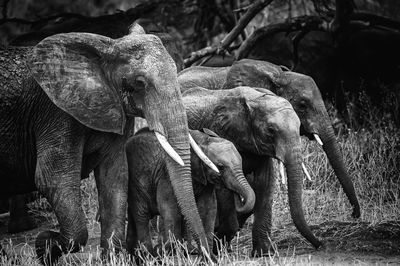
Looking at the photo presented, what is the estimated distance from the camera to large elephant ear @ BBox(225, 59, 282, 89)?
389 inches

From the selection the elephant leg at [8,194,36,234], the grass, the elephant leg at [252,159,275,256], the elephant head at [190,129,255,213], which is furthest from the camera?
the elephant leg at [8,194,36,234]

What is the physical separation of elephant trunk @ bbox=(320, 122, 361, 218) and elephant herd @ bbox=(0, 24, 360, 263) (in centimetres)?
104

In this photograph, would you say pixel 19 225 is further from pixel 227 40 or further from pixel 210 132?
pixel 227 40

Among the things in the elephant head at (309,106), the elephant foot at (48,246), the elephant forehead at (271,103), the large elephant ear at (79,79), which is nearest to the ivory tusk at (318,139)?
the elephant head at (309,106)

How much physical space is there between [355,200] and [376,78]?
5398 millimetres

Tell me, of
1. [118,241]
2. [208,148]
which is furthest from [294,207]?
[118,241]

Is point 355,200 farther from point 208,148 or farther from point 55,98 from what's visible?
point 55,98

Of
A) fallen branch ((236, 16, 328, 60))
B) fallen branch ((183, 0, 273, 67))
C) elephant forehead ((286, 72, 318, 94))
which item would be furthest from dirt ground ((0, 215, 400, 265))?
fallen branch ((236, 16, 328, 60))

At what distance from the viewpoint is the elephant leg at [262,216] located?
28.0ft

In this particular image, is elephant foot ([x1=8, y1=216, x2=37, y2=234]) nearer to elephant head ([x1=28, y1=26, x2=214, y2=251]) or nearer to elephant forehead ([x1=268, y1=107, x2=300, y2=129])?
elephant head ([x1=28, y1=26, x2=214, y2=251])

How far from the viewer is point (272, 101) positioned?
8.38m

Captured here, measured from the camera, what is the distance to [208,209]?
7.98m

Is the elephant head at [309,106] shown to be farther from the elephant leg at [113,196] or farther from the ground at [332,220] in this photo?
the elephant leg at [113,196]

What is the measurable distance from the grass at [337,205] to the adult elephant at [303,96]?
0.45 m
